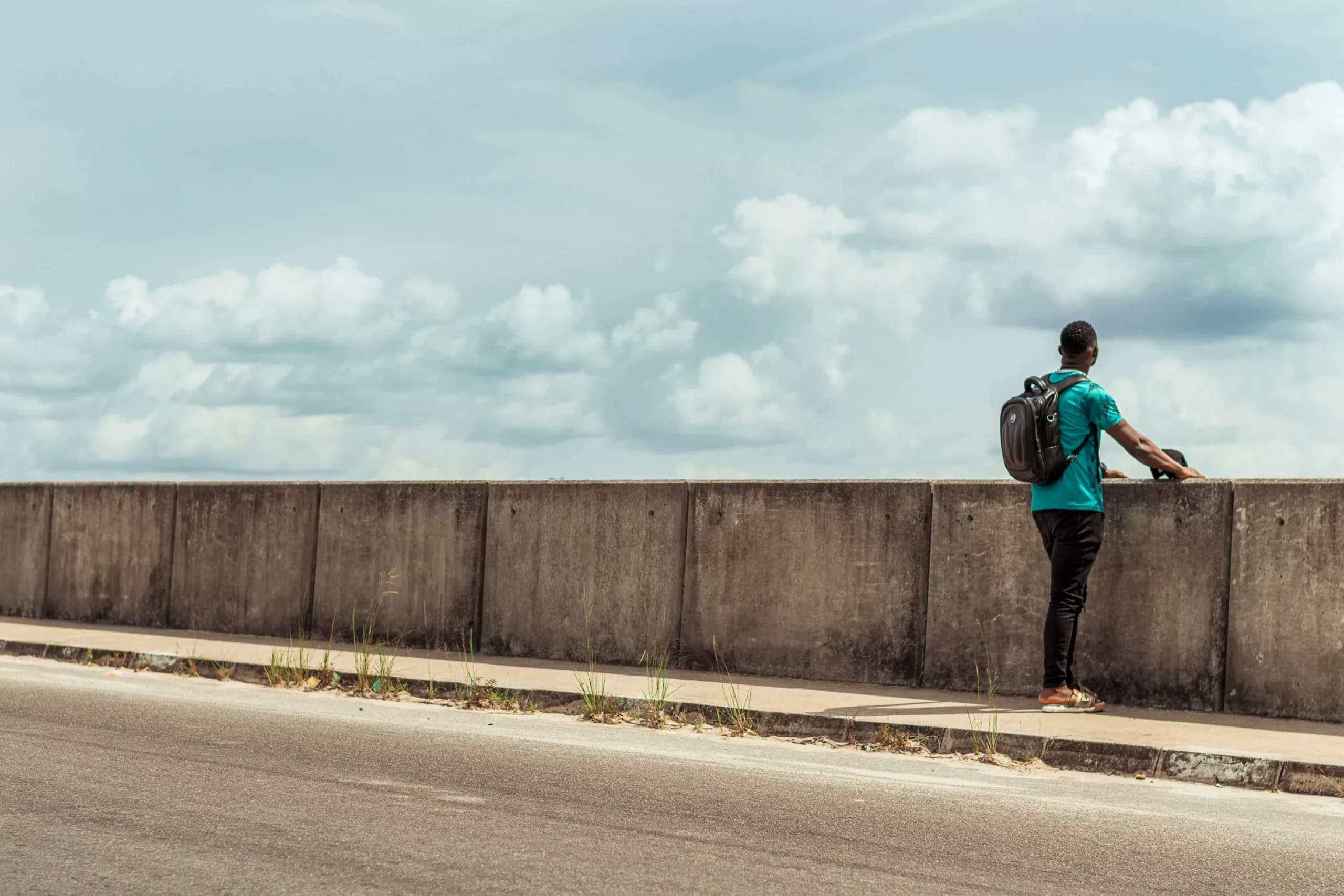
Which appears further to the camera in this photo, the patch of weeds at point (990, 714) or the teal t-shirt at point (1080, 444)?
the teal t-shirt at point (1080, 444)

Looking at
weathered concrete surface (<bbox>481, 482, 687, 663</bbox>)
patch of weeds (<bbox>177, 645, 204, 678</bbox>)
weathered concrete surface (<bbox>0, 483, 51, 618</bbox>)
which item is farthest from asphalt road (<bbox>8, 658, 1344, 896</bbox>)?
weathered concrete surface (<bbox>0, 483, 51, 618</bbox>)

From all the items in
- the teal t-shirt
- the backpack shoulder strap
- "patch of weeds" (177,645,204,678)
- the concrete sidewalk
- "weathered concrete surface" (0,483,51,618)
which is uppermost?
the backpack shoulder strap

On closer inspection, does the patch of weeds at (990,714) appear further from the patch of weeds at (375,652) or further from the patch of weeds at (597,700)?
the patch of weeds at (375,652)

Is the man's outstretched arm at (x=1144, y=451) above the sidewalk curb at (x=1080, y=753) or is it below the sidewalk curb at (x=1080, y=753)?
above

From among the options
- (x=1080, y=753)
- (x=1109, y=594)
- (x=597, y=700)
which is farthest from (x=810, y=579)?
(x=1080, y=753)

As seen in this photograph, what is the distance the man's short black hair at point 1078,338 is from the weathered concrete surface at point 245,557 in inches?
264

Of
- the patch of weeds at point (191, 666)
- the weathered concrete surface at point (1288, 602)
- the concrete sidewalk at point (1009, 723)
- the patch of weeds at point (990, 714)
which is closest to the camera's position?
the concrete sidewalk at point (1009, 723)

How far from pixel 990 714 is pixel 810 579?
185 centimetres

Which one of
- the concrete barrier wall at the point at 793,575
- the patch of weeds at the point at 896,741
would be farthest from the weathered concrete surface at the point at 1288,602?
the patch of weeds at the point at 896,741

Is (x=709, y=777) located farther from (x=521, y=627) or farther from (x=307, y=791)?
(x=521, y=627)

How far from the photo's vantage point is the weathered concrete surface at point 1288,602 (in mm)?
7809

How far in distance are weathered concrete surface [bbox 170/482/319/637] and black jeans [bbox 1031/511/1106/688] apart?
6.61 metres

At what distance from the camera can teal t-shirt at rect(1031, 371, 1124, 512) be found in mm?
7812

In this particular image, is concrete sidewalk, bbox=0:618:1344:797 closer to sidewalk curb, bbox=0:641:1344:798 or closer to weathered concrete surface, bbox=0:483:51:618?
sidewalk curb, bbox=0:641:1344:798
